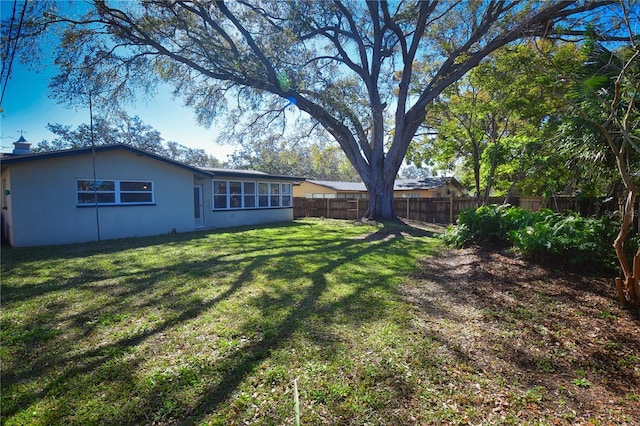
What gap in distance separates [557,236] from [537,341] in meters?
2.85

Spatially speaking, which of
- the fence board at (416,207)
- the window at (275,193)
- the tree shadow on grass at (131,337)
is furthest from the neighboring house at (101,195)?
the fence board at (416,207)

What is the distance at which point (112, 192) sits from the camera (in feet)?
34.8

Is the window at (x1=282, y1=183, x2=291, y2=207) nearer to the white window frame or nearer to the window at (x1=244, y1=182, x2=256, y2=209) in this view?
the window at (x1=244, y1=182, x2=256, y2=209)

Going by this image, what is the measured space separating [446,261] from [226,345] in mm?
5340

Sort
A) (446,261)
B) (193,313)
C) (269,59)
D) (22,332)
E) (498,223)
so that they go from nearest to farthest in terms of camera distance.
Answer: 1. (22,332)
2. (193,313)
3. (446,261)
4. (498,223)
5. (269,59)

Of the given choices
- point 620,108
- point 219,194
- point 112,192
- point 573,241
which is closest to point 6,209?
point 112,192

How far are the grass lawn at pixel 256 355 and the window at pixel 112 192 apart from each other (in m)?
4.73

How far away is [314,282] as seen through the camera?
543 cm

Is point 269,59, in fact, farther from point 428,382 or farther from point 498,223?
point 428,382

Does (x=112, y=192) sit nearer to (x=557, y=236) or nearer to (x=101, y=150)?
(x=101, y=150)

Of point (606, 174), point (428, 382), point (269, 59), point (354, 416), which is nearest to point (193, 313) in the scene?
point (354, 416)

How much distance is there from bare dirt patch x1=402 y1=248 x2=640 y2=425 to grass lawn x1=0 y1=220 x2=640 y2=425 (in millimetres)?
22

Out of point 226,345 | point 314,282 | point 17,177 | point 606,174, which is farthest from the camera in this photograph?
point 17,177

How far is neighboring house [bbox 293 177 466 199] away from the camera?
25.1 metres
